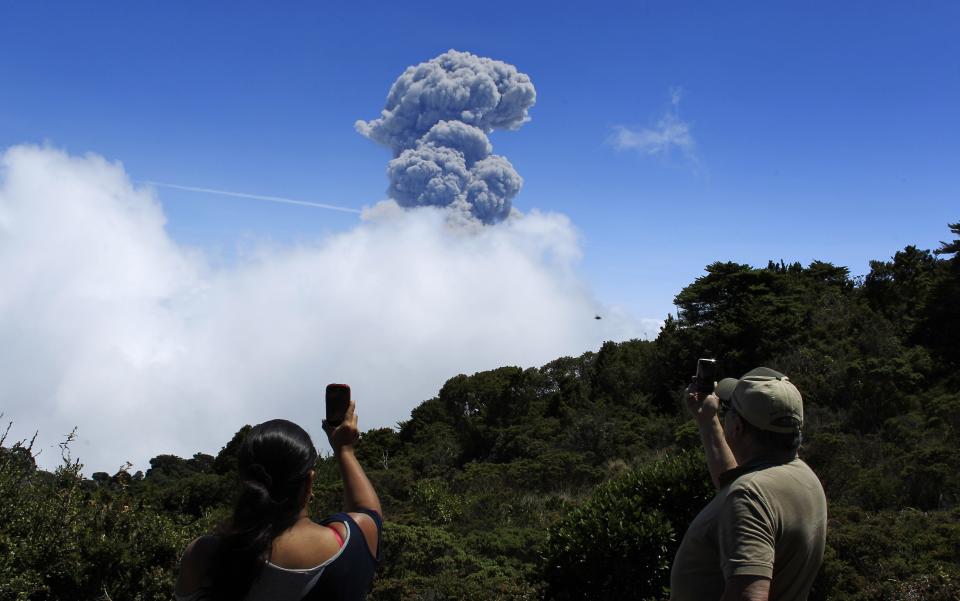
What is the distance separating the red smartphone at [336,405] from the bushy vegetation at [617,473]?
3.81 meters

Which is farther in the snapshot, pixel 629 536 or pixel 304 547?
pixel 629 536

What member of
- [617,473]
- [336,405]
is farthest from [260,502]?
[617,473]

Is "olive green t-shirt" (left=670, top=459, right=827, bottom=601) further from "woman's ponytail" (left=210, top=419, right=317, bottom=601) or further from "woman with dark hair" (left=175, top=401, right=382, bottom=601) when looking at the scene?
"woman's ponytail" (left=210, top=419, right=317, bottom=601)

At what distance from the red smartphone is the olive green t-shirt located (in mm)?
1030

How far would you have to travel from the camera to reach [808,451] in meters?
13.2

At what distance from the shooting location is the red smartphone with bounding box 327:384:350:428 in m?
2.14

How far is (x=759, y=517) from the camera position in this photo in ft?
6.24

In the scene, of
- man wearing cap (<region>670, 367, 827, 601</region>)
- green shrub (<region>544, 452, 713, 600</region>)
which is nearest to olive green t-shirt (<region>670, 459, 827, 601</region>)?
man wearing cap (<region>670, 367, 827, 601</region>)

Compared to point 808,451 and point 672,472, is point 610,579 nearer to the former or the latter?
point 672,472

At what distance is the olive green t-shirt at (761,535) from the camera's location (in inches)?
74.0

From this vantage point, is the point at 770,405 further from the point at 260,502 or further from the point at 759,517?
the point at 260,502

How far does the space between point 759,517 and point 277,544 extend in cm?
123

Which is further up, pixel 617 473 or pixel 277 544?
pixel 277 544

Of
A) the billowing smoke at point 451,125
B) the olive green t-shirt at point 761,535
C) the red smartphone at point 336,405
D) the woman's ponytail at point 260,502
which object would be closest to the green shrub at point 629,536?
the olive green t-shirt at point 761,535
